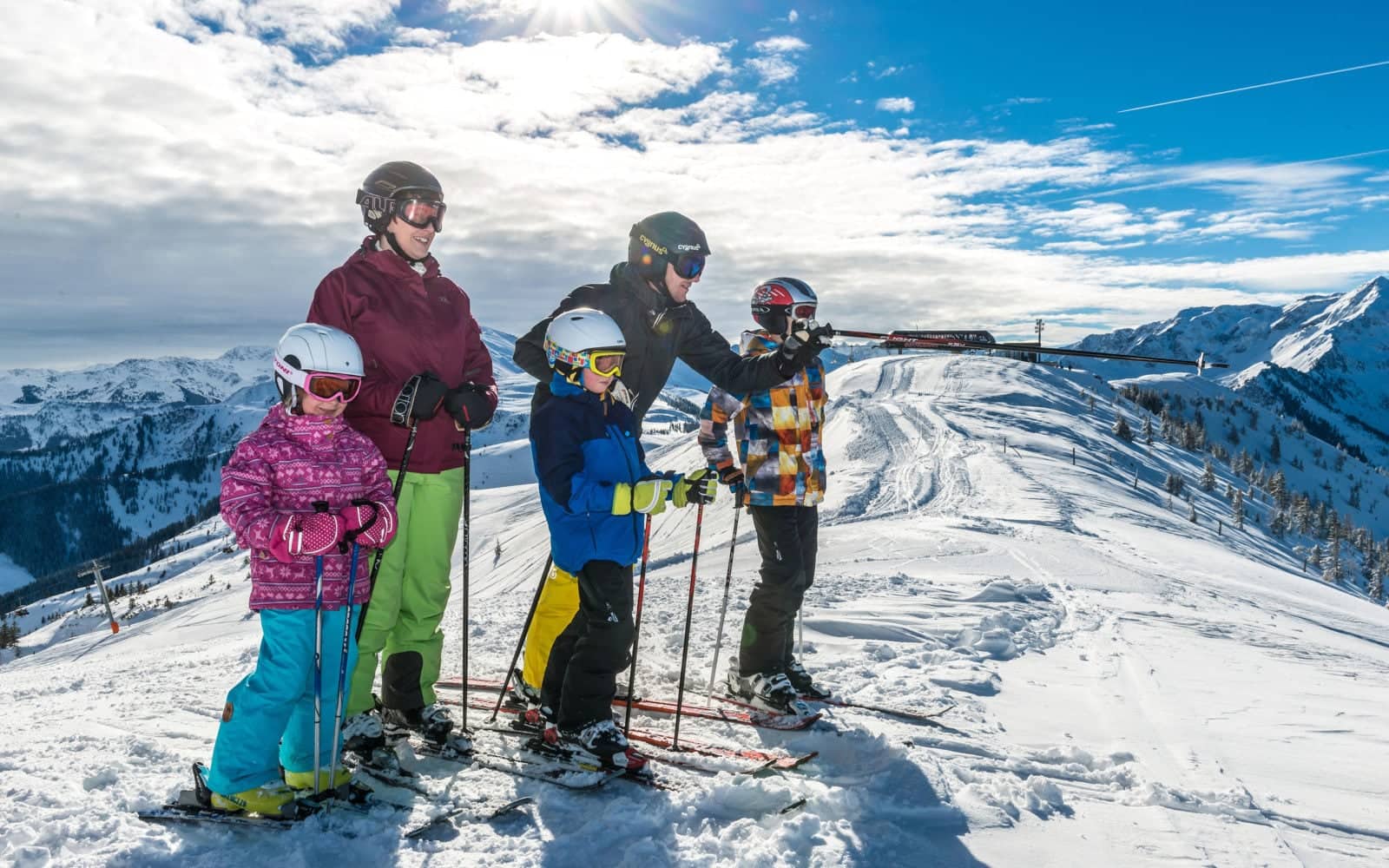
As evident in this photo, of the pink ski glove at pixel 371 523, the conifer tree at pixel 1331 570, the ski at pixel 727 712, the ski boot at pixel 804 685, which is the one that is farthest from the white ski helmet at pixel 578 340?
the conifer tree at pixel 1331 570

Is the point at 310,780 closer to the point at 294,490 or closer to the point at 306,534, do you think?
the point at 306,534

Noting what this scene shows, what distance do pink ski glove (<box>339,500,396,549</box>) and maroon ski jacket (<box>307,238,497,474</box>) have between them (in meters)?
0.80

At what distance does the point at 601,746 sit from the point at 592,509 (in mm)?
1323

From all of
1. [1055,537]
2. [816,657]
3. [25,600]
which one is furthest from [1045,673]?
[25,600]

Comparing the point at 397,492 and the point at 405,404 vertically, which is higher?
the point at 405,404

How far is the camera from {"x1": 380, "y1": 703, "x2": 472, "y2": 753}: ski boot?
15.7 feet

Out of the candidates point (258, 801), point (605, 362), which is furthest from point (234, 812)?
point (605, 362)

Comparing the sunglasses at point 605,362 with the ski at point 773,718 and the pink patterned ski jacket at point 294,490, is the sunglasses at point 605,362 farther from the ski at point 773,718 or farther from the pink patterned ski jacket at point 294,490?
the ski at point 773,718

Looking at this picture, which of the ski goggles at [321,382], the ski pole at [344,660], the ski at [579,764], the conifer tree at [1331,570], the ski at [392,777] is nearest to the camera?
the ski goggles at [321,382]

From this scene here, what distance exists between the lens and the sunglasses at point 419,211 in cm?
462

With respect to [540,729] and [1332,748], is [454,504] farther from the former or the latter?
[1332,748]

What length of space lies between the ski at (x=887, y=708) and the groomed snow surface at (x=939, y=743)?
4.0 inches

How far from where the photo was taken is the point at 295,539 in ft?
11.8

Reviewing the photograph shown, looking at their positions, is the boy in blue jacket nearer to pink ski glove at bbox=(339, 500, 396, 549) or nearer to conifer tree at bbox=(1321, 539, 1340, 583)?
pink ski glove at bbox=(339, 500, 396, 549)
